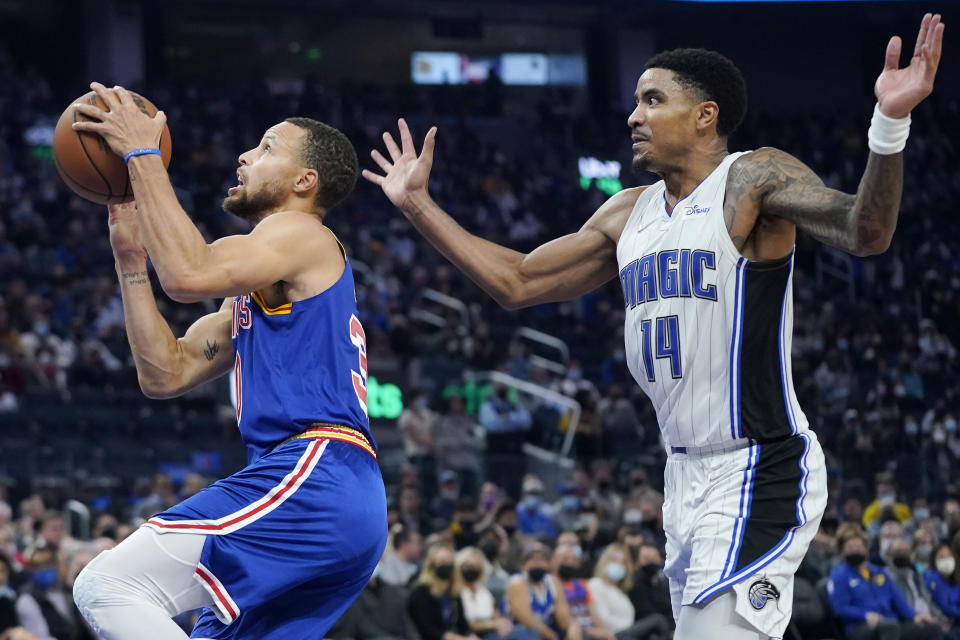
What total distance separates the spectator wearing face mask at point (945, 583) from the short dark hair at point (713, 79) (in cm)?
818

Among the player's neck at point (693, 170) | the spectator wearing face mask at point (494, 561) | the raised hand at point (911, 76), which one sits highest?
the raised hand at point (911, 76)

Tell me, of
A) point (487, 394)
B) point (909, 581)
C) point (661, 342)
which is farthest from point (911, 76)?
point (487, 394)

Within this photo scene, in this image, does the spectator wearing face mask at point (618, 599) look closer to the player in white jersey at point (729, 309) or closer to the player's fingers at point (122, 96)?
the player in white jersey at point (729, 309)

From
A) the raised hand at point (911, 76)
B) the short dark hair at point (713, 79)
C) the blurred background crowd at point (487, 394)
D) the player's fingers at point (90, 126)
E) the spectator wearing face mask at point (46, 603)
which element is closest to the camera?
the raised hand at point (911, 76)

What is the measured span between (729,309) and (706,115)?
2.50ft

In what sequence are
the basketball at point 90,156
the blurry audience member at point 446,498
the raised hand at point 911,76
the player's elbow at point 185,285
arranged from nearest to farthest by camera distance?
the raised hand at point 911,76, the player's elbow at point 185,285, the basketball at point 90,156, the blurry audience member at point 446,498

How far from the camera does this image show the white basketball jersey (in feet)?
13.3

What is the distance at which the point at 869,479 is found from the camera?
15.0 meters

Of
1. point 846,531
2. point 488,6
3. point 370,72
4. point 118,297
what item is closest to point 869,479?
point 846,531

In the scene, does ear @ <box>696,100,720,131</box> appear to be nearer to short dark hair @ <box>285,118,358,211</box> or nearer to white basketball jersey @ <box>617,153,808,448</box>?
white basketball jersey @ <box>617,153,808,448</box>

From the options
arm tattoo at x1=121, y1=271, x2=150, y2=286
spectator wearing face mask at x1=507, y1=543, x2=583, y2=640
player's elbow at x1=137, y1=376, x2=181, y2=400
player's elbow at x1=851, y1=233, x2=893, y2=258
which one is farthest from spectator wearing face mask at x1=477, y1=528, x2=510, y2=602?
player's elbow at x1=851, y1=233, x2=893, y2=258

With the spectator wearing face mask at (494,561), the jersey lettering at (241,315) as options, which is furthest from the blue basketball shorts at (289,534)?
the spectator wearing face mask at (494,561)

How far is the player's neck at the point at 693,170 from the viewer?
4.40m

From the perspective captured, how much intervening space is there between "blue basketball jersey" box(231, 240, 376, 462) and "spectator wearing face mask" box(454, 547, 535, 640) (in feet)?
19.8
